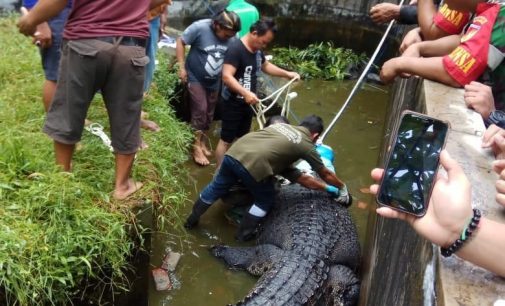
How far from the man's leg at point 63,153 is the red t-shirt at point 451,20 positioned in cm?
220

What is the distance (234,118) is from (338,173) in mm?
1440

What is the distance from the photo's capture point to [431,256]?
1.29 metres

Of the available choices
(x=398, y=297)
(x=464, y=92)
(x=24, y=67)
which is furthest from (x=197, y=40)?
(x=398, y=297)

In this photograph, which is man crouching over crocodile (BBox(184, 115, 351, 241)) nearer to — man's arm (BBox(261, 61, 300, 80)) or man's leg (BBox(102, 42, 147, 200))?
man's arm (BBox(261, 61, 300, 80))

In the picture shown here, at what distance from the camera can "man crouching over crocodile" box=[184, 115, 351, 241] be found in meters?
3.78

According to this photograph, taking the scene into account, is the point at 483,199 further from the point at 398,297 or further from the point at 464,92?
the point at 464,92

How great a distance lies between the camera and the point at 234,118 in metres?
4.78

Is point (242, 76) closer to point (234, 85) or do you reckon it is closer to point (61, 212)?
point (234, 85)

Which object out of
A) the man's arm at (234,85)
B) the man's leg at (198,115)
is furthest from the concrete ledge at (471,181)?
the man's leg at (198,115)

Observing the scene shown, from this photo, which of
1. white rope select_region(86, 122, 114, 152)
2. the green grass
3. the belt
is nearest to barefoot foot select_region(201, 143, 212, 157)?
white rope select_region(86, 122, 114, 152)

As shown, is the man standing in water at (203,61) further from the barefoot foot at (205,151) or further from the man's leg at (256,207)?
the man's leg at (256,207)

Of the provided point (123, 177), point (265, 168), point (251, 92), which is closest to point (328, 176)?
point (265, 168)

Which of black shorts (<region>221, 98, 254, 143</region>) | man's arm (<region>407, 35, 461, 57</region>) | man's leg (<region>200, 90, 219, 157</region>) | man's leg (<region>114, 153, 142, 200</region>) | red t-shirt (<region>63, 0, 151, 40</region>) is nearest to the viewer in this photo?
red t-shirt (<region>63, 0, 151, 40</region>)

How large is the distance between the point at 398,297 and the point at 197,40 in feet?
12.4
